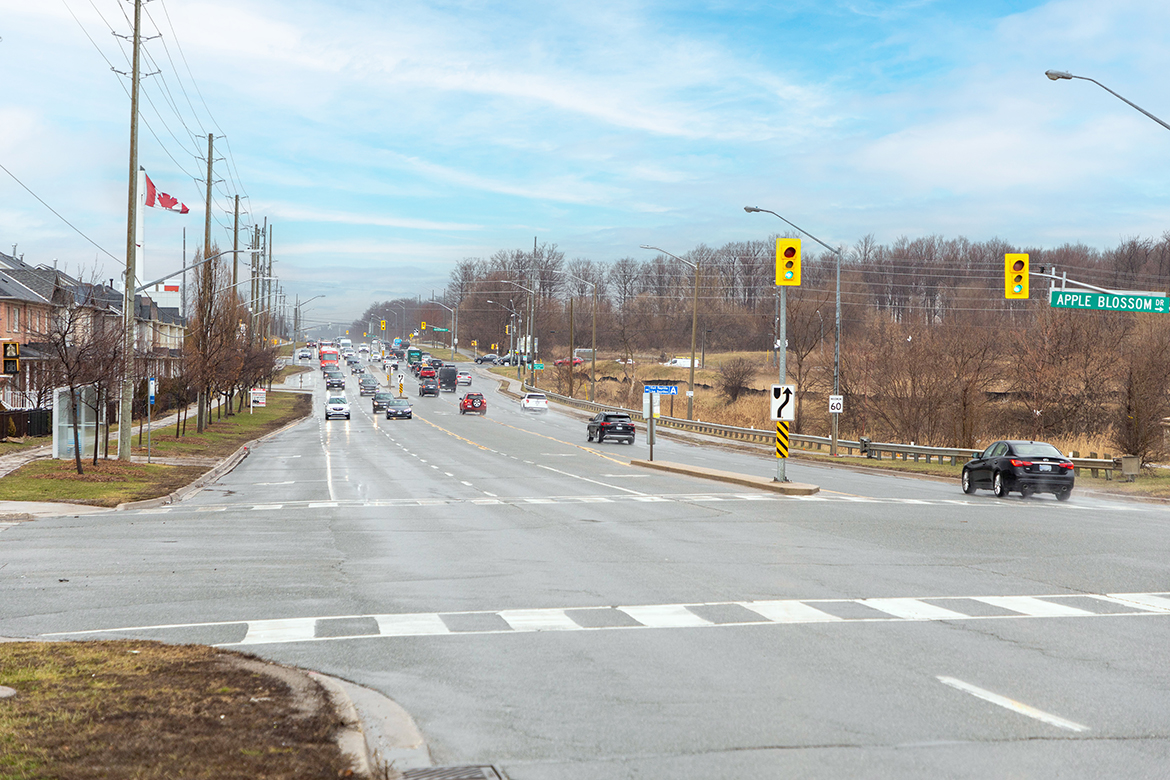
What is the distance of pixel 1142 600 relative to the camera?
11.8m

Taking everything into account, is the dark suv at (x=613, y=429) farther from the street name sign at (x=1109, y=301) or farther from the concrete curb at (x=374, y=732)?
the concrete curb at (x=374, y=732)

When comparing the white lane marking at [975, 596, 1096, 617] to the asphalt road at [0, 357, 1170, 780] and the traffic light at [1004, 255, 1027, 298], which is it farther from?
the traffic light at [1004, 255, 1027, 298]

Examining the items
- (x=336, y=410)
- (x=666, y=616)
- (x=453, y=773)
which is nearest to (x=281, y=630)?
(x=666, y=616)

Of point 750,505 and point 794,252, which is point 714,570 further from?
point 794,252

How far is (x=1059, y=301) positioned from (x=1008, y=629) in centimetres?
2601

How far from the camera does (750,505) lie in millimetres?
23672

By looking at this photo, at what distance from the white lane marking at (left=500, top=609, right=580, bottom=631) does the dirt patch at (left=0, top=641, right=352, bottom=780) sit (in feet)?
9.13

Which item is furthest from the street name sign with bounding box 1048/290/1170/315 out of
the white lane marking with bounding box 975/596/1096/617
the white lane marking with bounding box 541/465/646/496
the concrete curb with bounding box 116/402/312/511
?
the concrete curb with bounding box 116/402/312/511

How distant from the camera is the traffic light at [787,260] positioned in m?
25.2

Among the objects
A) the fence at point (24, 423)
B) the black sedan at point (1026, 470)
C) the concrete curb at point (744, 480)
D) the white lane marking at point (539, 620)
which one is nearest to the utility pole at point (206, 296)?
the fence at point (24, 423)

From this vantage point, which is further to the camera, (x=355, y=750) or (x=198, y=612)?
(x=198, y=612)

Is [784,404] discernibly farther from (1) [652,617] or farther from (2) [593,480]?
(1) [652,617]

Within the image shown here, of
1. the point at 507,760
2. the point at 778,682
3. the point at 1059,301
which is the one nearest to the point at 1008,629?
the point at 778,682

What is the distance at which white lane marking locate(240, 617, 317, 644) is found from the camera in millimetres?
9523
